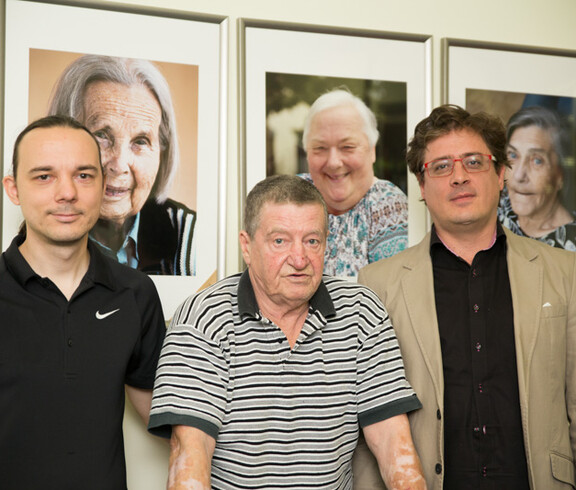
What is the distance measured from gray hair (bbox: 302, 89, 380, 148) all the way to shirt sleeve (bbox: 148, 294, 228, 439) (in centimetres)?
104

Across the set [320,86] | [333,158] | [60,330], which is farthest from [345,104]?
[60,330]

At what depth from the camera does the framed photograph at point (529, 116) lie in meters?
2.79

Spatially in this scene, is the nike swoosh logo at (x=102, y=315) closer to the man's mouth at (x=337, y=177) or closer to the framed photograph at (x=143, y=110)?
the framed photograph at (x=143, y=110)

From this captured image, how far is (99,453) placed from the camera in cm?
188

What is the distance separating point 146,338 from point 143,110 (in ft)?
2.78

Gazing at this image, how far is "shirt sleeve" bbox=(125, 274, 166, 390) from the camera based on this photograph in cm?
209

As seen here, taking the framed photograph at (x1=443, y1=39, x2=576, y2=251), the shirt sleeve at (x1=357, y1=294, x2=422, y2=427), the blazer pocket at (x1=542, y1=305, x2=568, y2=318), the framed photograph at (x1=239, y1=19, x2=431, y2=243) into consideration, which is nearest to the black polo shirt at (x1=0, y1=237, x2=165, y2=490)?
the shirt sleeve at (x1=357, y1=294, x2=422, y2=427)

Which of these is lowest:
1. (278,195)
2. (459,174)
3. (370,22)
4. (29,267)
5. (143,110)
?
(29,267)

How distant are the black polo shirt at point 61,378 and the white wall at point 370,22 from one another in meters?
0.47

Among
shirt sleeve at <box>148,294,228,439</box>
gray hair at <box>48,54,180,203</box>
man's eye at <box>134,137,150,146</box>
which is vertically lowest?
shirt sleeve at <box>148,294,228,439</box>

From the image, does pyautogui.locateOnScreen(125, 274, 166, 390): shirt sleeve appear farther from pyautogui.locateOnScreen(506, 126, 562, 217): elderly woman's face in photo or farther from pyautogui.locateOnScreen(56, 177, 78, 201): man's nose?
pyautogui.locateOnScreen(506, 126, 562, 217): elderly woman's face in photo

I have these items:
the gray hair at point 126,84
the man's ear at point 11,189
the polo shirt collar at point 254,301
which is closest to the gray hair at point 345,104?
the gray hair at point 126,84

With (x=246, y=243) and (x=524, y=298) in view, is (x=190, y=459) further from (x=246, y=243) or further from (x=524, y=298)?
(x=524, y=298)

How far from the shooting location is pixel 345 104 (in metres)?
2.64
